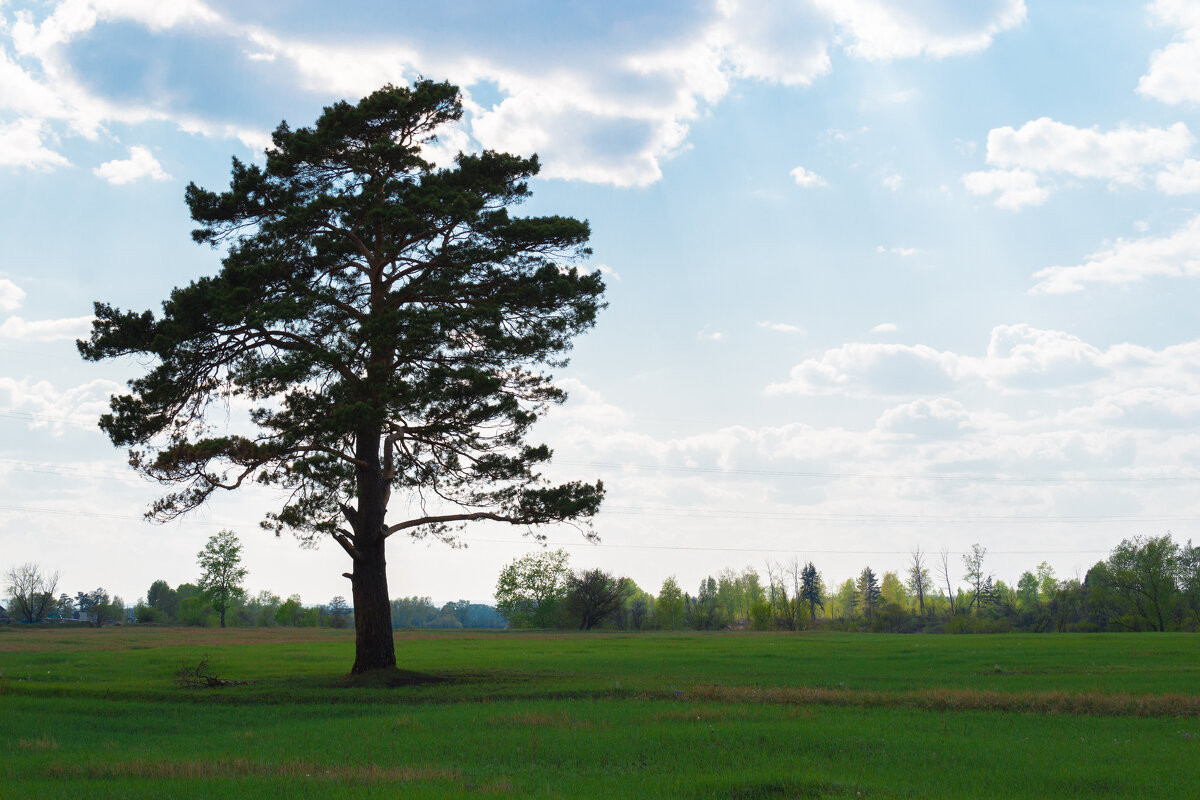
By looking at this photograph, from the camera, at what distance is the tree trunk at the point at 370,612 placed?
25.4 meters

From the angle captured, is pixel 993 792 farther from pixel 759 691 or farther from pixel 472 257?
pixel 472 257

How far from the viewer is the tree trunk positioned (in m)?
25.4

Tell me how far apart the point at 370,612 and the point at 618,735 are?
14162 millimetres

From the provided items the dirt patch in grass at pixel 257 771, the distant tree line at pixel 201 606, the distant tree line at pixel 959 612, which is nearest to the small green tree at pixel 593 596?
the distant tree line at pixel 959 612

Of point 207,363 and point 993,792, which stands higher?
point 207,363

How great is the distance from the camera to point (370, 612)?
2541 cm

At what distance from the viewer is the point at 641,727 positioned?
1438 centimetres

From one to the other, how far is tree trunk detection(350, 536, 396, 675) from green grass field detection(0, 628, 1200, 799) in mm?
1351

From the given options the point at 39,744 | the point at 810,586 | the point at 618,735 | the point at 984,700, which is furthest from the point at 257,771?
the point at 810,586

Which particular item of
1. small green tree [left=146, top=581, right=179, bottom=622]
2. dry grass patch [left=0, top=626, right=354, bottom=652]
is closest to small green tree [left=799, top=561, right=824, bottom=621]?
dry grass patch [left=0, top=626, right=354, bottom=652]

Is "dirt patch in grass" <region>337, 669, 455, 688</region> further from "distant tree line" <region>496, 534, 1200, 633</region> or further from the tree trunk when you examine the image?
"distant tree line" <region>496, 534, 1200, 633</region>

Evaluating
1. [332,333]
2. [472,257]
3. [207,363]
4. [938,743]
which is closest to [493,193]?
[472,257]

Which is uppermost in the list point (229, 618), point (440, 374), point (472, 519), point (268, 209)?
point (268, 209)

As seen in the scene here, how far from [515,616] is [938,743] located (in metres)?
113
